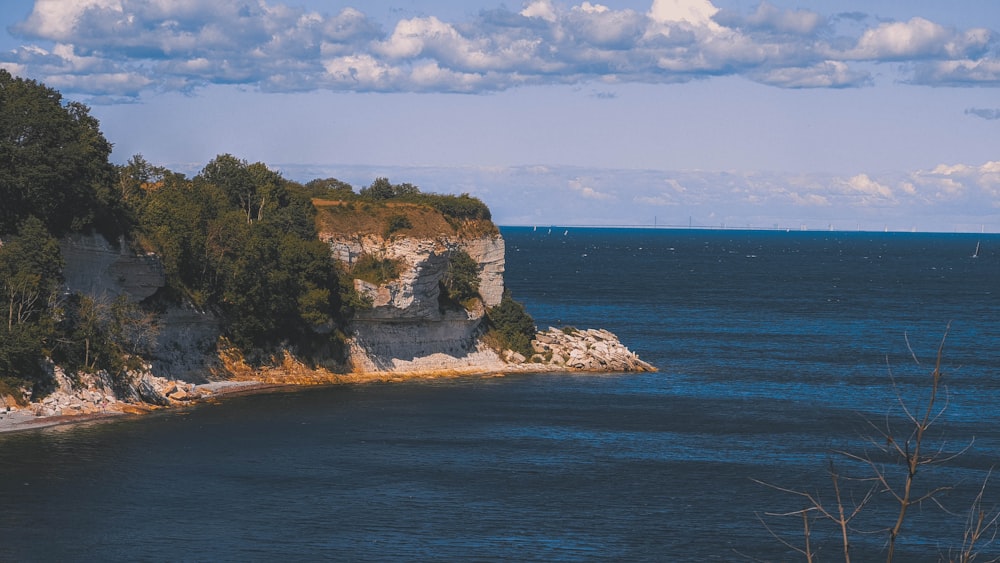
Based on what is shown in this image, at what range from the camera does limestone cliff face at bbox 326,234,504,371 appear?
94188 millimetres

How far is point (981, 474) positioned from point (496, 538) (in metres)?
29.4

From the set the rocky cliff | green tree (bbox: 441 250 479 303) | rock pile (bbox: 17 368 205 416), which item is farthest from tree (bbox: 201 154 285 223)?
rock pile (bbox: 17 368 205 416)

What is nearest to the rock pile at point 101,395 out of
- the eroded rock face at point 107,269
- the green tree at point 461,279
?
the eroded rock face at point 107,269

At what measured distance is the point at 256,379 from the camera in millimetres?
86500

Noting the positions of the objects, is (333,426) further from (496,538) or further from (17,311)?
(496,538)

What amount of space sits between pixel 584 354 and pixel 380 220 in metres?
21.1

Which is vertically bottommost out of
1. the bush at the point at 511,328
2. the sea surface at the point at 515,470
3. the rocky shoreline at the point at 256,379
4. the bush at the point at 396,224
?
the sea surface at the point at 515,470

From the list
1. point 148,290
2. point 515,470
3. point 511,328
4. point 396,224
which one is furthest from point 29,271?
point 511,328

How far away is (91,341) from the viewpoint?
73562mm

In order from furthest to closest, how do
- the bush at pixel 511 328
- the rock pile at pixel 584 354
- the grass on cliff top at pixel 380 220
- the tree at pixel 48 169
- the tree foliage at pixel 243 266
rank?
the bush at pixel 511 328, the rock pile at pixel 584 354, the grass on cliff top at pixel 380 220, the tree foliage at pixel 243 266, the tree at pixel 48 169

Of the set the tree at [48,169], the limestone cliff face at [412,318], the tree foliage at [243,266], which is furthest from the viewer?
the limestone cliff face at [412,318]

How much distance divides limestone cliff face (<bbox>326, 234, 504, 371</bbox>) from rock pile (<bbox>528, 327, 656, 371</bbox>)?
15.0 ft

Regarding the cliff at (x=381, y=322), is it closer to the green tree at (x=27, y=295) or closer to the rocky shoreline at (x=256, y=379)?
the rocky shoreline at (x=256, y=379)

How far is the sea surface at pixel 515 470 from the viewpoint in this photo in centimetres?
4797
